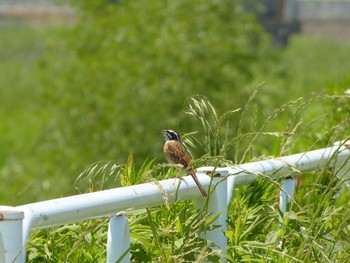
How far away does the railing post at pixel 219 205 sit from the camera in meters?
3.16

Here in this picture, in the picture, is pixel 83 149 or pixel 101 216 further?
pixel 83 149

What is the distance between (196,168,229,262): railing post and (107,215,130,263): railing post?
416mm

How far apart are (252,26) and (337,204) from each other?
42.1 ft

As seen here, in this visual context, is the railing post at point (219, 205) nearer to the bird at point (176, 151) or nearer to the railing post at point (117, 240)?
the bird at point (176, 151)

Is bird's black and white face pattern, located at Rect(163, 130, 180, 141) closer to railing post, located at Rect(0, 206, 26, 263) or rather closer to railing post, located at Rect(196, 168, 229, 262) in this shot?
railing post, located at Rect(196, 168, 229, 262)

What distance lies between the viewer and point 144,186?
9.54 ft

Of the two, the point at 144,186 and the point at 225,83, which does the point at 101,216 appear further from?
the point at 225,83

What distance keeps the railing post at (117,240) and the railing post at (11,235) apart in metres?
0.32

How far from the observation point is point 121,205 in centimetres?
280

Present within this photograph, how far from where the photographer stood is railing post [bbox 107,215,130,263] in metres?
2.79

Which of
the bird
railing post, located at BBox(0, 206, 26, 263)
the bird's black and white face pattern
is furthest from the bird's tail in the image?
railing post, located at BBox(0, 206, 26, 263)

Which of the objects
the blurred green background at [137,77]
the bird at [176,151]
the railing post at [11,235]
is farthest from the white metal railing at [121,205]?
the blurred green background at [137,77]

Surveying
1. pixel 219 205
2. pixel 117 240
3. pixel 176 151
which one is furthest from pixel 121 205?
pixel 176 151

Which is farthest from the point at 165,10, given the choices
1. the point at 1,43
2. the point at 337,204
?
the point at 1,43
